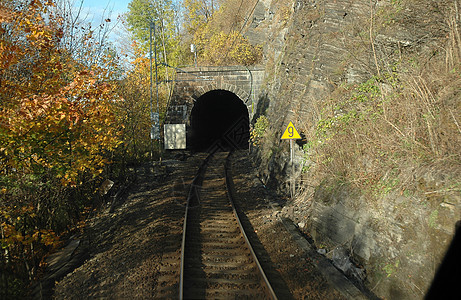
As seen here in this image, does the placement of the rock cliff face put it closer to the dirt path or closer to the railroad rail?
the dirt path

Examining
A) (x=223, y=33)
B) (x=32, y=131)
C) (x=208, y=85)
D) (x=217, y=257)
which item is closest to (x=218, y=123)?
(x=223, y=33)

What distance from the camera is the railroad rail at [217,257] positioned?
547 cm

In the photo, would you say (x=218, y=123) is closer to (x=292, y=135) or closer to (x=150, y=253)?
(x=292, y=135)

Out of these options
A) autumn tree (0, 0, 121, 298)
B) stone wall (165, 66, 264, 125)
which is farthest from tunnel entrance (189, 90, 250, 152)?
autumn tree (0, 0, 121, 298)

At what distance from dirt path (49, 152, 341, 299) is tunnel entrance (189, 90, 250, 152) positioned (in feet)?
44.9

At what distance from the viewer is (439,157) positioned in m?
5.12

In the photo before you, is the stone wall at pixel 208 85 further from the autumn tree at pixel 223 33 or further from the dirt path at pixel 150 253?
the dirt path at pixel 150 253

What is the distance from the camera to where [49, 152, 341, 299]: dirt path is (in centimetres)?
568

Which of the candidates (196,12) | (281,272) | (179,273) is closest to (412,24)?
(281,272)

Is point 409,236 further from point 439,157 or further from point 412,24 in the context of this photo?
point 412,24

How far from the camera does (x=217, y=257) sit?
6777 mm

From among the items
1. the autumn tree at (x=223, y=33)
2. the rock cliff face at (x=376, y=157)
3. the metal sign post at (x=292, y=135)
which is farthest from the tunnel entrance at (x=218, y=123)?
the metal sign post at (x=292, y=135)

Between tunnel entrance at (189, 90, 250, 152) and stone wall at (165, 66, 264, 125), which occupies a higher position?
stone wall at (165, 66, 264, 125)

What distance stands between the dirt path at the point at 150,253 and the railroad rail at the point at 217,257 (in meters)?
0.27
